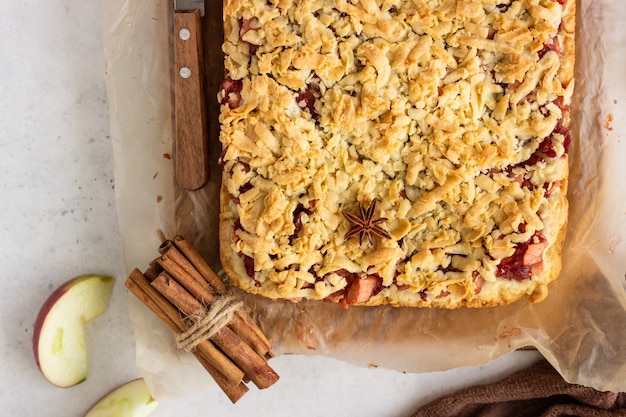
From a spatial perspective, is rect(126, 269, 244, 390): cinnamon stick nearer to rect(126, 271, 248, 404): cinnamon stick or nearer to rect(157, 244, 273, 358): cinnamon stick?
rect(126, 271, 248, 404): cinnamon stick

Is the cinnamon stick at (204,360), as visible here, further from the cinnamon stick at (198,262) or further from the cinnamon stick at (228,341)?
the cinnamon stick at (198,262)

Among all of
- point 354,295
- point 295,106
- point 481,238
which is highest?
point 295,106

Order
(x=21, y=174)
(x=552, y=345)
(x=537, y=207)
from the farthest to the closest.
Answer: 1. (x=21, y=174)
2. (x=552, y=345)
3. (x=537, y=207)

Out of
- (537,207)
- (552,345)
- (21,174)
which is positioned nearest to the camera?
(537,207)

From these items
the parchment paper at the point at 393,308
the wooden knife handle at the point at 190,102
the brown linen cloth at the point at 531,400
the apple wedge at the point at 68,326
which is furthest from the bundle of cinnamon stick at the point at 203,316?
the brown linen cloth at the point at 531,400

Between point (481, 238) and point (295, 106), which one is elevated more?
point (295, 106)

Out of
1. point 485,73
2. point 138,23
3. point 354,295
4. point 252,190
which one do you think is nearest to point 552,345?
point 354,295

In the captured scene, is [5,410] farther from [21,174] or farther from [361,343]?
[361,343]
